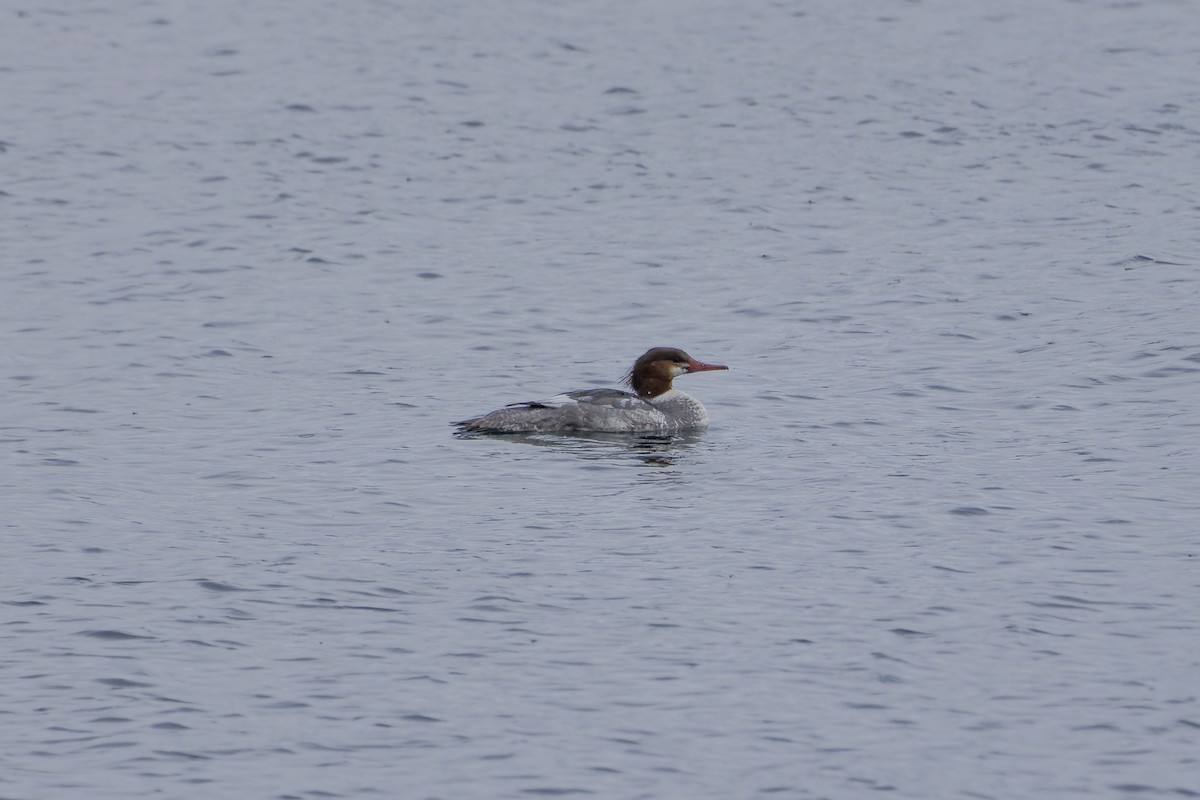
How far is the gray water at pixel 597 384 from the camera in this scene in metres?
11.8

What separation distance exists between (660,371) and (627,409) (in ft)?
2.35

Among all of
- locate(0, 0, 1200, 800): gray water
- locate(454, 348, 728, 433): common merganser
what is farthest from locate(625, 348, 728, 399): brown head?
locate(0, 0, 1200, 800): gray water

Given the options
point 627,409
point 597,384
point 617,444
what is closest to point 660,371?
point 627,409

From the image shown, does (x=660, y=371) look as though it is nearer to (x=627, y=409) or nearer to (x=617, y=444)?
(x=627, y=409)

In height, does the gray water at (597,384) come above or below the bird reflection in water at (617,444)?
above

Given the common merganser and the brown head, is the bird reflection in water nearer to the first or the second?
the common merganser

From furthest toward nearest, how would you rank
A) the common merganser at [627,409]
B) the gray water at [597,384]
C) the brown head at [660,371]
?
the brown head at [660,371]
the common merganser at [627,409]
the gray water at [597,384]

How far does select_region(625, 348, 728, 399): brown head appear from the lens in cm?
2044

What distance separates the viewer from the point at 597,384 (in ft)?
69.9

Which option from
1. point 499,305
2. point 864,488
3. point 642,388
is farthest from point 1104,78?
point 864,488

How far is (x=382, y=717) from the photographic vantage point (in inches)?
466

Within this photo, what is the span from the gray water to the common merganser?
357 millimetres

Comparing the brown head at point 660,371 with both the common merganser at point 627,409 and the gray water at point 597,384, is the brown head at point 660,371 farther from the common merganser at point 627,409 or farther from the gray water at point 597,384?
the gray water at point 597,384

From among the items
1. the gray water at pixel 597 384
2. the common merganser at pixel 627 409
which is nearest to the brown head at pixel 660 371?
the common merganser at pixel 627 409
